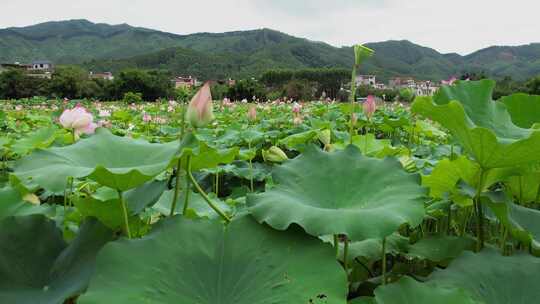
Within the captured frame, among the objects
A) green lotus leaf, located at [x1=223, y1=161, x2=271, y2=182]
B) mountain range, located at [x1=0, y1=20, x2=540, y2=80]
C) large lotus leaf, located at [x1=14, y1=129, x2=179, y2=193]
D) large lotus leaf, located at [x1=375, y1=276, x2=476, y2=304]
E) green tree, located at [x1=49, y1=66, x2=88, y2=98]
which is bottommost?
green tree, located at [x1=49, y1=66, x2=88, y2=98]

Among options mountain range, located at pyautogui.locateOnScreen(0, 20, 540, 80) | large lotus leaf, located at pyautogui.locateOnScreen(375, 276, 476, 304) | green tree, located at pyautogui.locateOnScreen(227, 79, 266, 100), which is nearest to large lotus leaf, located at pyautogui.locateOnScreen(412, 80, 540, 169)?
large lotus leaf, located at pyautogui.locateOnScreen(375, 276, 476, 304)

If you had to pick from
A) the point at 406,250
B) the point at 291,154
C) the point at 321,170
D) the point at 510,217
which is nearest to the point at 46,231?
the point at 321,170

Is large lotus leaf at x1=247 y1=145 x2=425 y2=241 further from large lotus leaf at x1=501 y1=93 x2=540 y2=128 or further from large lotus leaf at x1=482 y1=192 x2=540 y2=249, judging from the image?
large lotus leaf at x1=501 y1=93 x2=540 y2=128

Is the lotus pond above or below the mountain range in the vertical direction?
below

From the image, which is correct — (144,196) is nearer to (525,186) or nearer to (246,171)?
(525,186)

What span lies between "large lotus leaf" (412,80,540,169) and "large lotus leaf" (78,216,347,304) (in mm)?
281

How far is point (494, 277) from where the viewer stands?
2.08 ft

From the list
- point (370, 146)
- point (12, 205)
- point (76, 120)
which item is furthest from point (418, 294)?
point (370, 146)

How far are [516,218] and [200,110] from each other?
0.53 metres

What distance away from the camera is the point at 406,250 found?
0.81 m

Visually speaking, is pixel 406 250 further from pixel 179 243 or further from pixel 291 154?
pixel 291 154

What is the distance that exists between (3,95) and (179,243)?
26.9 m

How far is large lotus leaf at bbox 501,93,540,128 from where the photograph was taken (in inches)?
37.7

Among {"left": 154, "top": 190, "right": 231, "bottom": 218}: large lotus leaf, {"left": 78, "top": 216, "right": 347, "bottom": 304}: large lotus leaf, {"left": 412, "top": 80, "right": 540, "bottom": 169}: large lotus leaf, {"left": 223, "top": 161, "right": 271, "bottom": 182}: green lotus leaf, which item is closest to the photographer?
{"left": 78, "top": 216, "right": 347, "bottom": 304}: large lotus leaf
